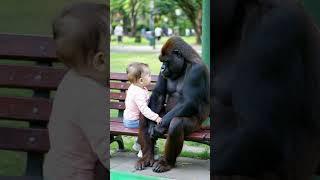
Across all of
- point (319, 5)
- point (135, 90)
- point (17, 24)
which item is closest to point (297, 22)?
point (319, 5)

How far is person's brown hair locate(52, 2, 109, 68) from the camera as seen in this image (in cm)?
244

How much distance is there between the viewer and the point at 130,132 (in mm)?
2738

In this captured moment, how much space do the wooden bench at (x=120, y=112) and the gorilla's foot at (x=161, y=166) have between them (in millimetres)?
183

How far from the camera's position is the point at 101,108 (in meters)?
2.47

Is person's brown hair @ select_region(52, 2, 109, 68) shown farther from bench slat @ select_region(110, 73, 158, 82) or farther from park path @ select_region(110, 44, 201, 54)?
bench slat @ select_region(110, 73, 158, 82)

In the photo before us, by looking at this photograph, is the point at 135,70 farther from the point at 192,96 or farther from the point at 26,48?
the point at 26,48

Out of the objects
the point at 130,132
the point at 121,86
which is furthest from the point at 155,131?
the point at 121,86

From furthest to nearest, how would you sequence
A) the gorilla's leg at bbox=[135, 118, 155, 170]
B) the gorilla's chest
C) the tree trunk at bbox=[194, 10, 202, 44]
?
1. the gorilla's chest
2. the gorilla's leg at bbox=[135, 118, 155, 170]
3. the tree trunk at bbox=[194, 10, 202, 44]

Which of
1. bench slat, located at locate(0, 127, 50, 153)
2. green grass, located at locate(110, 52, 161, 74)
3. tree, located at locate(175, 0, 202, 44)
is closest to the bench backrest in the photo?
bench slat, located at locate(0, 127, 50, 153)

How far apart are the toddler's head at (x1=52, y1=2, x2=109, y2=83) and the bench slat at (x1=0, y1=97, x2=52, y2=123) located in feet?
1.65

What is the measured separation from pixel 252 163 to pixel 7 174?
4.66ft

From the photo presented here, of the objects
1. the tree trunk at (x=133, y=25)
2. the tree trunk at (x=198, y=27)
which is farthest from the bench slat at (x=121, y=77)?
the tree trunk at (x=198, y=27)

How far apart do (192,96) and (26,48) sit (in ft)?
3.14

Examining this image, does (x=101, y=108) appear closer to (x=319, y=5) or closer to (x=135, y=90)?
(x=135, y=90)
